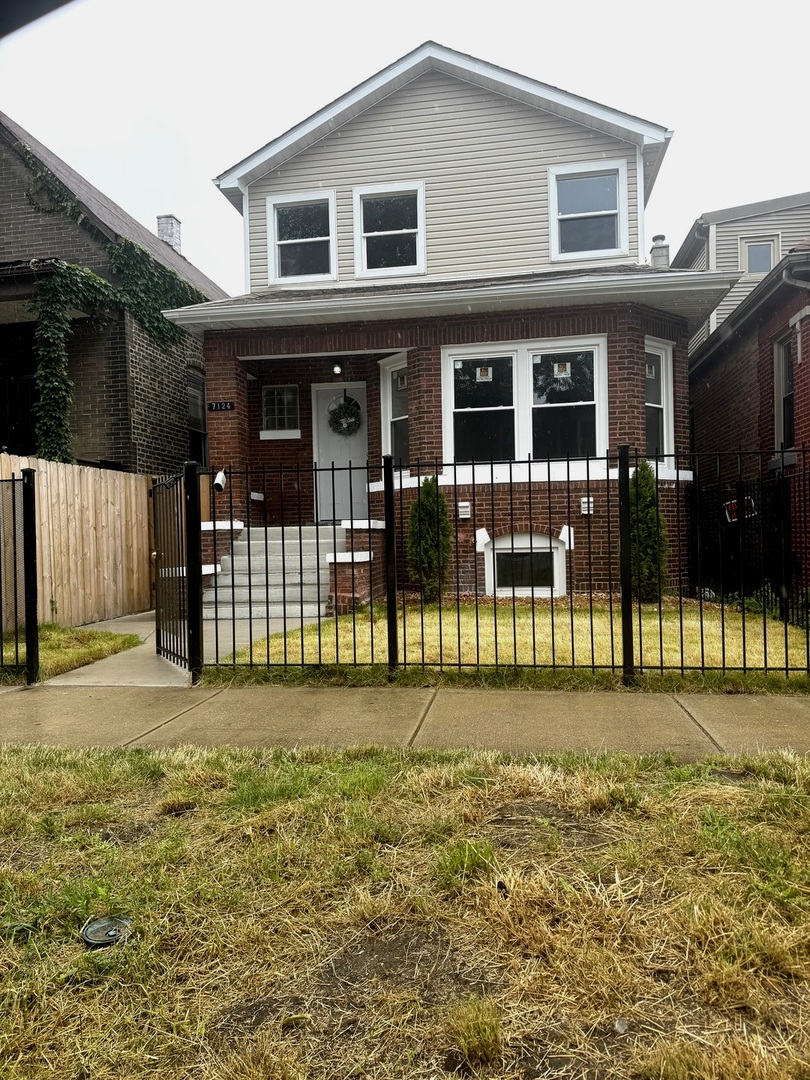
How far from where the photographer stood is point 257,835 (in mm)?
3021

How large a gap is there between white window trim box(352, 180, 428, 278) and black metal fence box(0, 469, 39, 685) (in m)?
6.82

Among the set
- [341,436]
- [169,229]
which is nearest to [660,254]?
[341,436]

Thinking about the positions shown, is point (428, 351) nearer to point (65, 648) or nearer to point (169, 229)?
point (65, 648)

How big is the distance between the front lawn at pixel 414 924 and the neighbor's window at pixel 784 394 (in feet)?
28.9

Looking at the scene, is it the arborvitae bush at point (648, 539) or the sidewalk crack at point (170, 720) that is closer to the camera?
the sidewalk crack at point (170, 720)

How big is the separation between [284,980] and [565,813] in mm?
1513

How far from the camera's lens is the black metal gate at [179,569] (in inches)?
241

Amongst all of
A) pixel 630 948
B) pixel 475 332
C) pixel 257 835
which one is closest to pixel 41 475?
pixel 475 332

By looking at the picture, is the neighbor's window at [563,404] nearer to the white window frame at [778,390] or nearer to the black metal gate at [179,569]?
the white window frame at [778,390]

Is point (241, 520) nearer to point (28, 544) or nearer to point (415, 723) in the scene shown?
point (28, 544)

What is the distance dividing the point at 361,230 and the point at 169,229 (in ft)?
33.5

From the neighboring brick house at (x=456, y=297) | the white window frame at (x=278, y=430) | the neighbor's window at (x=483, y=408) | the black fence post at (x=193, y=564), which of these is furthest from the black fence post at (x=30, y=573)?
the white window frame at (x=278, y=430)

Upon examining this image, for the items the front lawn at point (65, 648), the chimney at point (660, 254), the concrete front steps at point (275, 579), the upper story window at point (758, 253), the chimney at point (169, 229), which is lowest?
the front lawn at point (65, 648)

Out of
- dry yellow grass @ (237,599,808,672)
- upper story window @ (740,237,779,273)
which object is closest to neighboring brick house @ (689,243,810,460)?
dry yellow grass @ (237,599,808,672)
